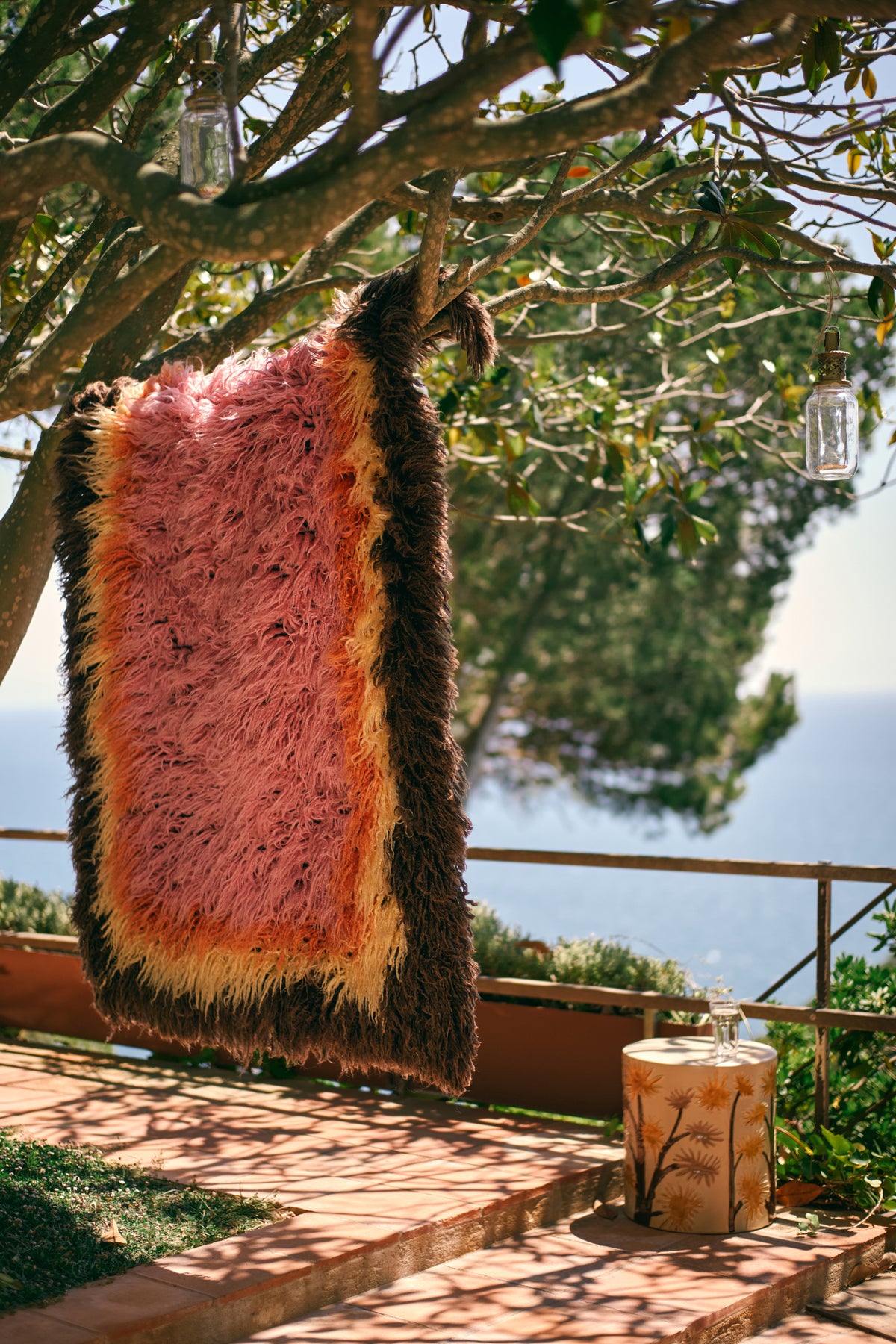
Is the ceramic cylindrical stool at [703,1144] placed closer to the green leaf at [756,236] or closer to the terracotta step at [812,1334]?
the terracotta step at [812,1334]

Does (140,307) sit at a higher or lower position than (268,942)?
higher

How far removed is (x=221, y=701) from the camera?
96.2 inches

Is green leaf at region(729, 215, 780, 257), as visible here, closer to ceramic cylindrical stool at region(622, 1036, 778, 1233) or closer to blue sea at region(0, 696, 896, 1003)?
ceramic cylindrical stool at region(622, 1036, 778, 1233)

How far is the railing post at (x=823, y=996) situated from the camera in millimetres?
3480

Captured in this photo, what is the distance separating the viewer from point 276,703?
234cm

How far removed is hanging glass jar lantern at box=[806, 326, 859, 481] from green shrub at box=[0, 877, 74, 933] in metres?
3.47

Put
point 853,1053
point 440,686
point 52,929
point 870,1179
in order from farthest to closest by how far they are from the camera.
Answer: point 52,929, point 853,1053, point 870,1179, point 440,686

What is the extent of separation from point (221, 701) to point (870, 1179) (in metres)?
2.25

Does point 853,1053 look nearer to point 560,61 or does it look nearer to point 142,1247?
point 142,1247

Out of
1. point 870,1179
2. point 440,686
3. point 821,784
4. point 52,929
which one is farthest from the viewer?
point 821,784

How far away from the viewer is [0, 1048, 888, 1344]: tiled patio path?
7.92 ft

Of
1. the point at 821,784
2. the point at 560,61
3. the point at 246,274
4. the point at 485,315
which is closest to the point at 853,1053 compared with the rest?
the point at 485,315

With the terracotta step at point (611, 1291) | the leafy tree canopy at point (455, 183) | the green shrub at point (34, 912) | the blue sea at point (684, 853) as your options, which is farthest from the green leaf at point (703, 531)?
the blue sea at point (684, 853)

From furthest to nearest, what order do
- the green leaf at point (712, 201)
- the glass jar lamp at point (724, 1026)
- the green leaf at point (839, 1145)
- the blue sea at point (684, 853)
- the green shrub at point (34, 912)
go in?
the blue sea at point (684, 853)
the green shrub at point (34, 912)
the green leaf at point (839, 1145)
the glass jar lamp at point (724, 1026)
the green leaf at point (712, 201)
